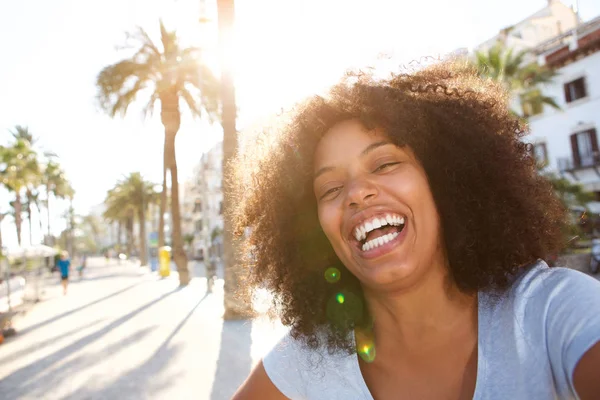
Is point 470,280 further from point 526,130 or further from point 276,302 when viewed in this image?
point 276,302

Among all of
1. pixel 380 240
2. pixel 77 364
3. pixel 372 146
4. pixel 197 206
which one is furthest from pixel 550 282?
pixel 197 206

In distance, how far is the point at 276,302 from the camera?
242 centimetres

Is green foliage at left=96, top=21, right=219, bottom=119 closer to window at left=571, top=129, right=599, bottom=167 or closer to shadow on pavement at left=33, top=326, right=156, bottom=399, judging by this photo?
shadow on pavement at left=33, top=326, right=156, bottom=399

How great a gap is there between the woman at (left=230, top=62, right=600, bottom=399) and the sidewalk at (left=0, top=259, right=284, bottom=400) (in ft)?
2.84

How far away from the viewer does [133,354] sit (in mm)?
7879

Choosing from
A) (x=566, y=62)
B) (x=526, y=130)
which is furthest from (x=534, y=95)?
(x=526, y=130)

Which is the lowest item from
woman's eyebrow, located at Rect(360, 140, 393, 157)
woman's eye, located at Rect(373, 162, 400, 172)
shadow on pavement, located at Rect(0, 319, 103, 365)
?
shadow on pavement, located at Rect(0, 319, 103, 365)

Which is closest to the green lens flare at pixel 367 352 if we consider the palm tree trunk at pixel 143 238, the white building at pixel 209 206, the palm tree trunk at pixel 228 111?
the palm tree trunk at pixel 228 111

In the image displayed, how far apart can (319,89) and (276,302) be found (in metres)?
1.02

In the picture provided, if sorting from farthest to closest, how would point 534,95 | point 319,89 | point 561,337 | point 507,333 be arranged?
point 534,95
point 319,89
point 507,333
point 561,337

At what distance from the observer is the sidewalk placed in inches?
232

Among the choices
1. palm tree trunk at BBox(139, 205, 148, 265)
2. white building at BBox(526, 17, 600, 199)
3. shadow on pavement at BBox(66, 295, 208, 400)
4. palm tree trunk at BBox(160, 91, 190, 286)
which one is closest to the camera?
shadow on pavement at BBox(66, 295, 208, 400)

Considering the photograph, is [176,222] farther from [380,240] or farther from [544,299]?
[544,299]

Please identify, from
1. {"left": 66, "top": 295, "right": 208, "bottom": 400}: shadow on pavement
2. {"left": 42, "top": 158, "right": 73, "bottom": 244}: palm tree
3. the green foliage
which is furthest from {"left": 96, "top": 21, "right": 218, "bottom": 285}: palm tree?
{"left": 42, "top": 158, "right": 73, "bottom": 244}: palm tree
